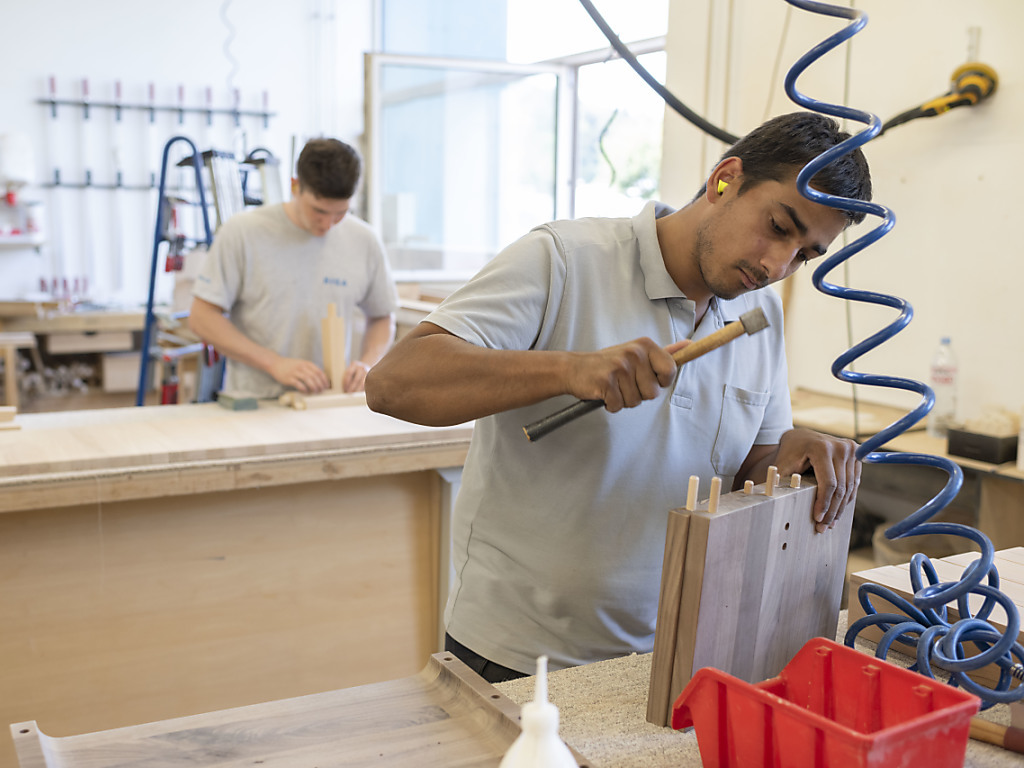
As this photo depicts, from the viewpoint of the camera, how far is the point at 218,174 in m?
3.84

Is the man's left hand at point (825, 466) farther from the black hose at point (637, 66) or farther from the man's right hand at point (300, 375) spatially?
the man's right hand at point (300, 375)

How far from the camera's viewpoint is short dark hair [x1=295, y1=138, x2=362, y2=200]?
261 centimetres

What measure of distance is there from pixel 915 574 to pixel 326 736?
73 centimetres

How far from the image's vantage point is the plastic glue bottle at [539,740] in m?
0.65

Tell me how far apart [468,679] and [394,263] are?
4.47m

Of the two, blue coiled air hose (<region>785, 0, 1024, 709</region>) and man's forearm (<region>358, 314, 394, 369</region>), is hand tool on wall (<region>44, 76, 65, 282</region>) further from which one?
blue coiled air hose (<region>785, 0, 1024, 709</region>)

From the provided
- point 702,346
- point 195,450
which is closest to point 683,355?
point 702,346

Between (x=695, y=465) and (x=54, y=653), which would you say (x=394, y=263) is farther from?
(x=695, y=465)

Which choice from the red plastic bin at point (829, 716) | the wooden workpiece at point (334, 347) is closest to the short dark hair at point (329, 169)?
the wooden workpiece at point (334, 347)

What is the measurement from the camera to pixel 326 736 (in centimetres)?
88

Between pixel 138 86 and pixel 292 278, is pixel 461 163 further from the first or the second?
pixel 138 86

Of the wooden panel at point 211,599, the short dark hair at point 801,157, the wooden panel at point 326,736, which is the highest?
the short dark hair at point 801,157

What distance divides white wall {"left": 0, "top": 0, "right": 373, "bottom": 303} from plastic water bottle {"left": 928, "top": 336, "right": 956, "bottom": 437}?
5458 mm

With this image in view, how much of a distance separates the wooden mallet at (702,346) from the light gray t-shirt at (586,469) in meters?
0.19
